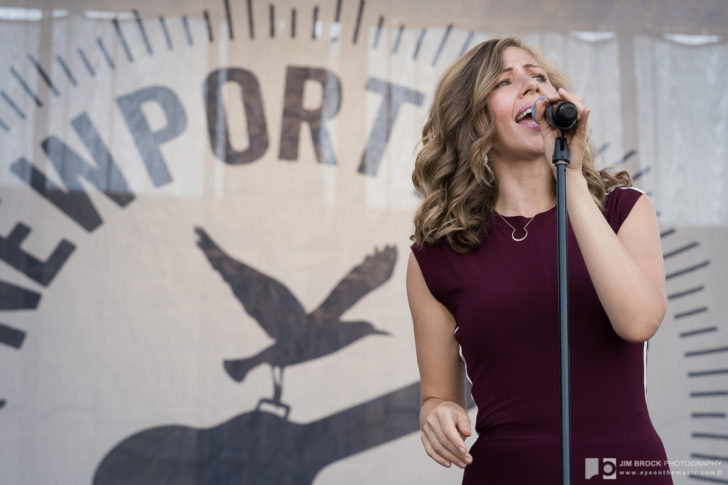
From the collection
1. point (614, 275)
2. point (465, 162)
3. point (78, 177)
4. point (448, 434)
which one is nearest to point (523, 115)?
point (465, 162)

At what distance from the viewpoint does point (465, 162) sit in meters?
1.36

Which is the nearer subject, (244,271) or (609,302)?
(609,302)

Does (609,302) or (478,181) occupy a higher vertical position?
(478,181)

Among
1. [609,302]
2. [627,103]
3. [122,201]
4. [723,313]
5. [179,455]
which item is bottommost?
[179,455]

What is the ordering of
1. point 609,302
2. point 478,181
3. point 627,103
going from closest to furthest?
point 609,302
point 478,181
point 627,103

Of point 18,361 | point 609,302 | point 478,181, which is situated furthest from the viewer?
point 18,361

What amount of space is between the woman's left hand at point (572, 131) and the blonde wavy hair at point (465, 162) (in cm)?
25

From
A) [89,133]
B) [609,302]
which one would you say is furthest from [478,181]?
[89,133]

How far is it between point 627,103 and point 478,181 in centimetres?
155

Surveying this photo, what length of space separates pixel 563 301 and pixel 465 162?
533mm

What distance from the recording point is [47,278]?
247 cm

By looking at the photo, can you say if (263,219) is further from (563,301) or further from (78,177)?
(563,301)

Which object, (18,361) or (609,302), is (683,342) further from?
(18,361)

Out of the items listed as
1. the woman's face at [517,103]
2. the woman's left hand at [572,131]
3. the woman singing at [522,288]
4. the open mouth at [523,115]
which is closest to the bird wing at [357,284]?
the woman singing at [522,288]
